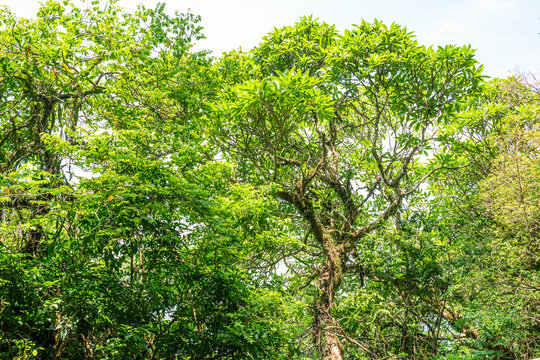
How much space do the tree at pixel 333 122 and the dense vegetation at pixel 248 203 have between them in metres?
0.04

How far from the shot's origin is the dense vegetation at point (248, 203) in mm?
3117

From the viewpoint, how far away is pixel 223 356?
3.40 metres

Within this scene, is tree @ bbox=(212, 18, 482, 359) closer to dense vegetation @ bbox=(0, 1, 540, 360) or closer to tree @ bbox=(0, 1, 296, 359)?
dense vegetation @ bbox=(0, 1, 540, 360)

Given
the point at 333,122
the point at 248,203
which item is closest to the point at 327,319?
the point at 248,203

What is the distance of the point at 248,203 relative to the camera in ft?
14.6

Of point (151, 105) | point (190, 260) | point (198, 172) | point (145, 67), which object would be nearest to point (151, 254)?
point (190, 260)

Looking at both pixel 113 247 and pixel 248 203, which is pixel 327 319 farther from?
pixel 113 247

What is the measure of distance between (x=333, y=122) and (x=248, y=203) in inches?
107

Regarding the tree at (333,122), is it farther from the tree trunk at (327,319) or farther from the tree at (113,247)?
the tree at (113,247)

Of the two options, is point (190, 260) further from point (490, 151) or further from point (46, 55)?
point (490, 151)

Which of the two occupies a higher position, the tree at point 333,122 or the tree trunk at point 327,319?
the tree at point 333,122

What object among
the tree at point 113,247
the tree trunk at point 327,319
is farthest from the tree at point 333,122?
the tree at point 113,247

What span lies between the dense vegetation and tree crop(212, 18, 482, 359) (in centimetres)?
4

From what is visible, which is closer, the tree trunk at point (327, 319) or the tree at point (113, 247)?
the tree at point (113, 247)
